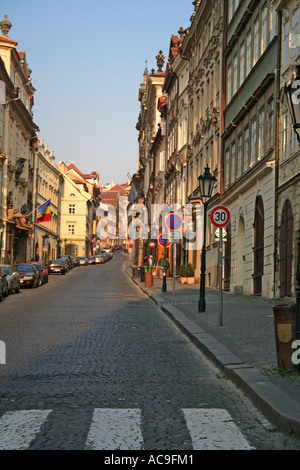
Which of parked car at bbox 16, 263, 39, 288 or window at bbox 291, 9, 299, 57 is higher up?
window at bbox 291, 9, 299, 57

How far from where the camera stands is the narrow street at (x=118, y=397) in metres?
5.89

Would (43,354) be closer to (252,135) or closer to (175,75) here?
(252,135)

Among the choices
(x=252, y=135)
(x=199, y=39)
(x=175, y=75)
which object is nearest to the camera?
(x=252, y=135)

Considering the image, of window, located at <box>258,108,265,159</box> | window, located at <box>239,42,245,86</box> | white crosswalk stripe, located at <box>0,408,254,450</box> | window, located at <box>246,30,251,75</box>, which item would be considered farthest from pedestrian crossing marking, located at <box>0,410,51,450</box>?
window, located at <box>239,42,245,86</box>

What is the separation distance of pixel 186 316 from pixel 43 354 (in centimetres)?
674

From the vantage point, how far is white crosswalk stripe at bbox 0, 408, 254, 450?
5680mm

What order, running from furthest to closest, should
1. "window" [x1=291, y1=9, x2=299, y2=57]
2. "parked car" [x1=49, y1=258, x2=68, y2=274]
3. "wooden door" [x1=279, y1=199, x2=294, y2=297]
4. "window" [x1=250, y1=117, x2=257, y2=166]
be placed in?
"parked car" [x1=49, y1=258, x2=68, y2=274], "window" [x1=250, y1=117, x2=257, y2=166], "wooden door" [x1=279, y1=199, x2=294, y2=297], "window" [x1=291, y1=9, x2=299, y2=57]

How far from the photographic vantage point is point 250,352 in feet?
35.0

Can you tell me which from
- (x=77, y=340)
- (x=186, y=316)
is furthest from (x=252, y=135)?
(x=77, y=340)

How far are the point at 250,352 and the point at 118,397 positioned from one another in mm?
3383

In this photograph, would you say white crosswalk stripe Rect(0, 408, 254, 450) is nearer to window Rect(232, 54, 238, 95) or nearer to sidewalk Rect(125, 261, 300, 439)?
sidewalk Rect(125, 261, 300, 439)

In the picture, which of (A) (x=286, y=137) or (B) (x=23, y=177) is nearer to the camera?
(A) (x=286, y=137)

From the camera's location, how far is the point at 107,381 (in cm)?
888

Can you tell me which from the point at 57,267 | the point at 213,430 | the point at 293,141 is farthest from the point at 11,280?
the point at 57,267
